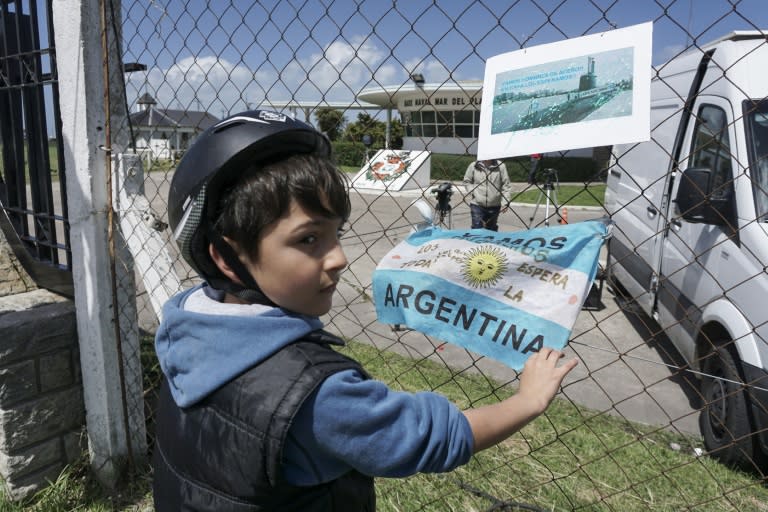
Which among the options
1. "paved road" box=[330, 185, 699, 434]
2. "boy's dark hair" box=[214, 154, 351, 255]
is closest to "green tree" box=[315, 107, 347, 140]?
"paved road" box=[330, 185, 699, 434]

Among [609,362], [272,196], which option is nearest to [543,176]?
[272,196]

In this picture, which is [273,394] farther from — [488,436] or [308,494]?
[488,436]

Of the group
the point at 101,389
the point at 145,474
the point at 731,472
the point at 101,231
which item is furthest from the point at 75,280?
the point at 731,472

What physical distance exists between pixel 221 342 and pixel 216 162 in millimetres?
353

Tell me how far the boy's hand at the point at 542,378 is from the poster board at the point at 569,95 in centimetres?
51

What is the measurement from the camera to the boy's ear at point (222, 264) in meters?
1.20

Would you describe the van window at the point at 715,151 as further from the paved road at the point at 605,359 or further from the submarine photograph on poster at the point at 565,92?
the submarine photograph on poster at the point at 565,92

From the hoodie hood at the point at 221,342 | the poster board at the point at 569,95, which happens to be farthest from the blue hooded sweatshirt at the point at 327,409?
the poster board at the point at 569,95

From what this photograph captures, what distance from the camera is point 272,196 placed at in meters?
1.12

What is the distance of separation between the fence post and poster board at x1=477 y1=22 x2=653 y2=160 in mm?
1673

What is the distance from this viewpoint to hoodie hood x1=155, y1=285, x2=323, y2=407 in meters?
1.07

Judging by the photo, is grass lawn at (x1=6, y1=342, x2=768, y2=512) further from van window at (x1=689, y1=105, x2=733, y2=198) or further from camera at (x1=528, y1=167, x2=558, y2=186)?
van window at (x1=689, y1=105, x2=733, y2=198)

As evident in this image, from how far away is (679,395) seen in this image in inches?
171

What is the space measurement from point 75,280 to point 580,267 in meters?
2.21
